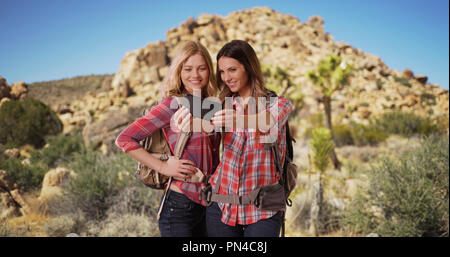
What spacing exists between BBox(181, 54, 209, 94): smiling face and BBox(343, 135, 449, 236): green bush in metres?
4.63

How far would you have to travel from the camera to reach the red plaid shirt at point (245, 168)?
1.61 metres

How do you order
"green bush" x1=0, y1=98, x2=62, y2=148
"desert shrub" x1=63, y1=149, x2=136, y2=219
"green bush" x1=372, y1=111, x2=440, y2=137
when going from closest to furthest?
"desert shrub" x1=63, y1=149, x2=136, y2=219 → "green bush" x1=0, y1=98, x2=62, y2=148 → "green bush" x1=372, y1=111, x2=440, y2=137

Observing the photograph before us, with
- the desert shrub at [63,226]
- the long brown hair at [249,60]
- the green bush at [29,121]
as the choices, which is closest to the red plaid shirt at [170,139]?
the long brown hair at [249,60]

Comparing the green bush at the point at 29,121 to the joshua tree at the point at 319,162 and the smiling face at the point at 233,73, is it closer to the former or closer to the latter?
the joshua tree at the point at 319,162

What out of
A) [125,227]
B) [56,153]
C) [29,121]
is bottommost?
[125,227]

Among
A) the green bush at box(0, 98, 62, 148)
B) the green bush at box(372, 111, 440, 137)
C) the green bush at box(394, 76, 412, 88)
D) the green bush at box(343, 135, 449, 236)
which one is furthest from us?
the green bush at box(394, 76, 412, 88)

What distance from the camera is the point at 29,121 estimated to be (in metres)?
11.2

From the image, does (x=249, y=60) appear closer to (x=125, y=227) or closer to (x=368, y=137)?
(x=125, y=227)

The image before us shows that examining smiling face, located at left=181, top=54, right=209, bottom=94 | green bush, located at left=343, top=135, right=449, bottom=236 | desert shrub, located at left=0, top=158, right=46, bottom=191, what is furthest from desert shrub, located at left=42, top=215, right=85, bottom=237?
green bush, located at left=343, top=135, right=449, bottom=236

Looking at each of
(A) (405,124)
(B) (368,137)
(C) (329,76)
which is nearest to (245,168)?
(C) (329,76)

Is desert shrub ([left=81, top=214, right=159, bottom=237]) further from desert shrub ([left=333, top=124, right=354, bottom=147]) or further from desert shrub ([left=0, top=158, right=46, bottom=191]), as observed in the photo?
desert shrub ([left=333, top=124, right=354, bottom=147])

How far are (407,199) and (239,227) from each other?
4.54 metres

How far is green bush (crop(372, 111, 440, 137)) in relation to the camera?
16.4 metres

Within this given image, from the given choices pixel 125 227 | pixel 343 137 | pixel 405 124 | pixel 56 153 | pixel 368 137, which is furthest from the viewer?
pixel 405 124
